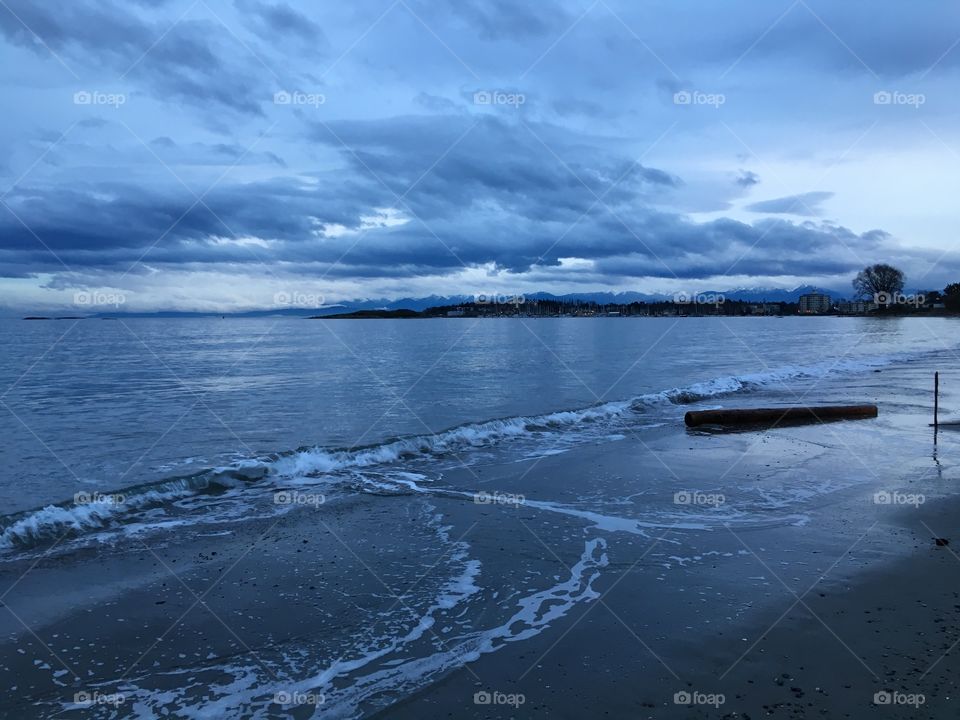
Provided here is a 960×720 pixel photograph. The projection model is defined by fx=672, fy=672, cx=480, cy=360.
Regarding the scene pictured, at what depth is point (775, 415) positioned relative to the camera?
69.8ft

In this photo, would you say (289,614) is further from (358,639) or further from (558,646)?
(558,646)

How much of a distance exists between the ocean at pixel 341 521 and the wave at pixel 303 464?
2.7 inches

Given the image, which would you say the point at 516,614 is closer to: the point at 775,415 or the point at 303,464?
the point at 303,464

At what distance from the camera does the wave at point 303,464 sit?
10.6 m

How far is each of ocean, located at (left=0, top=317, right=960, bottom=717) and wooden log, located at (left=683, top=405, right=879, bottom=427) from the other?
2.84 feet

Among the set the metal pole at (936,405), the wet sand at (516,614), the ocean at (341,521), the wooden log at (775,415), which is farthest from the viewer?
the wooden log at (775,415)

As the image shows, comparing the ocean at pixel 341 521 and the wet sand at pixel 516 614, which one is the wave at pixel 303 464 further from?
the wet sand at pixel 516 614

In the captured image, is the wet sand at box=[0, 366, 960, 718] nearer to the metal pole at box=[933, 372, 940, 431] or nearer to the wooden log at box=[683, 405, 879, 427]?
the metal pole at box=[933, 372, 940, 431]

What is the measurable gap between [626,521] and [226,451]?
1043 cm

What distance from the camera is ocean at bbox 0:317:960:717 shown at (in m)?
5.98

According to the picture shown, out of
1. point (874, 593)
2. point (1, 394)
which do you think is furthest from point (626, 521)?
point (1, 394)

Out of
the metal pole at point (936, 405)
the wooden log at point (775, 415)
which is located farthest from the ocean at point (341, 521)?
the wooden log at point (775, 415)

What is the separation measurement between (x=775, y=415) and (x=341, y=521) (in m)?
15.7

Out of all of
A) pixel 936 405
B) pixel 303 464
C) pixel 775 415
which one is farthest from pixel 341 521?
pixel 775 415
